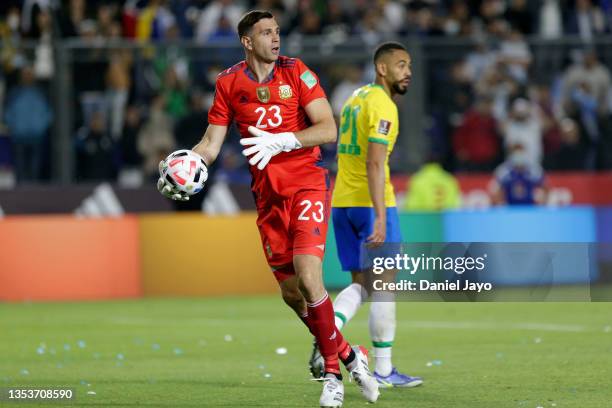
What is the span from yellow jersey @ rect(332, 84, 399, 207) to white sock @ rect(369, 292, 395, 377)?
26.4 inches

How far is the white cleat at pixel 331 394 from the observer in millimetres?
8352

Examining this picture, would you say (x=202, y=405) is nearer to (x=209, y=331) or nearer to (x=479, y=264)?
(x=479, y=264)

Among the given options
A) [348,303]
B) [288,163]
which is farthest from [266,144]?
[348,303]

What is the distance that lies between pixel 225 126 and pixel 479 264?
6.29 feet

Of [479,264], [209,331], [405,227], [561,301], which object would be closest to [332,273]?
A: [405,227]

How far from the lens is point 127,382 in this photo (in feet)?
32.9

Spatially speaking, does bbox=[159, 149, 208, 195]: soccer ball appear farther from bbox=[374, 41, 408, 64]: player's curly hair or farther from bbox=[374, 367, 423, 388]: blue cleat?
bbox=[374, 367, 423, 388]: blue cleat

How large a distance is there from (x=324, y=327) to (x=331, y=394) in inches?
18.1

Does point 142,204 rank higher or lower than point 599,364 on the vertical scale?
higher

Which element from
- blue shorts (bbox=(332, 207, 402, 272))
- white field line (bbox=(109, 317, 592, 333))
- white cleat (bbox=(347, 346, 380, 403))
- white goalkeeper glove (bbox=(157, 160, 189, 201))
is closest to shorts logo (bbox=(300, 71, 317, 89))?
white goalkeeper glove (bbox=(157, 160, 189, 201))

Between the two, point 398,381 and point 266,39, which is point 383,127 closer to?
point 266,39

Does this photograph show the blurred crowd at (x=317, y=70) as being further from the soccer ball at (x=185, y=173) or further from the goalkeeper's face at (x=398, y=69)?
the soccer ball at (x=185, y=173)

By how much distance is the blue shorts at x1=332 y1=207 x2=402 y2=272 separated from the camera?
9859 mm

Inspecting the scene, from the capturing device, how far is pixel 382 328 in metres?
9.64
